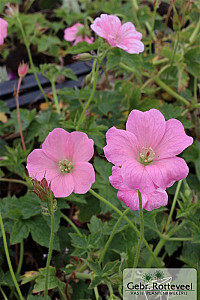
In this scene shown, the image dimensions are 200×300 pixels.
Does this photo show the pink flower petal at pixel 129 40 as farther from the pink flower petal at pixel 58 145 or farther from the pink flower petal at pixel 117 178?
the pink flower petal at pixel 117 178

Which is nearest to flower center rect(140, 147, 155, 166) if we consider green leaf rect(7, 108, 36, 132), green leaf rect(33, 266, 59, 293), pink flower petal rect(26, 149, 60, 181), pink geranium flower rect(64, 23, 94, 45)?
pink flower petal rect(26, 149, 60, 181)

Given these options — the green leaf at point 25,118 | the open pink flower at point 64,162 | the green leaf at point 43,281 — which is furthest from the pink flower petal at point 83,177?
the green leaf at point 25,118

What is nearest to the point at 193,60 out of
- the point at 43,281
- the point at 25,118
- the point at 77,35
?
the point at 77,35

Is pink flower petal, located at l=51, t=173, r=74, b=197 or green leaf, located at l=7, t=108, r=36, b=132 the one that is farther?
green leaf, located at l=7, t=108, r=36, b=132

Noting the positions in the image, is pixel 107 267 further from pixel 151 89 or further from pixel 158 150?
pixel 151 89

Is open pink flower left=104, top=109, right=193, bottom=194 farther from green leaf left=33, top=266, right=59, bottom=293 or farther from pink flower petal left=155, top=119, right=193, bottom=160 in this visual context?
green leaf left=33, top=266, right=59, bottom=293
